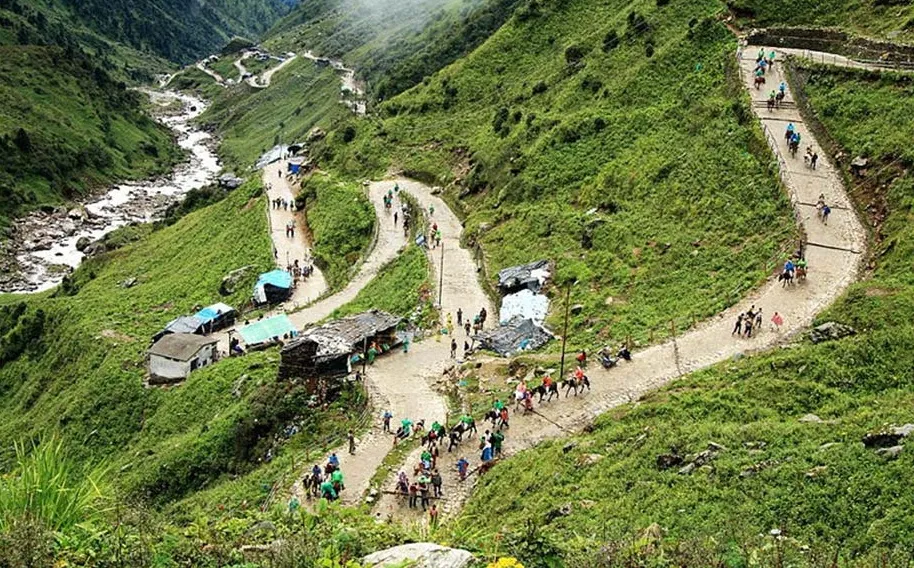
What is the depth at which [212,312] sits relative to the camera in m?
55.8

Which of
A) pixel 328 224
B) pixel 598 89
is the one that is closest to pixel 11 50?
pixel 328 224

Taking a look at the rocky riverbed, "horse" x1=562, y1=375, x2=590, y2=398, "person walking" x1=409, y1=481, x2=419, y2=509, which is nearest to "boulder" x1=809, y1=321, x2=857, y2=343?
"horse" x1=562, y1=375, x2=590, y2=398

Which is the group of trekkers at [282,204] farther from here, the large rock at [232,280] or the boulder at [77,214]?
the boulder at [77,214]

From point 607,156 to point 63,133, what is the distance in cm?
10847

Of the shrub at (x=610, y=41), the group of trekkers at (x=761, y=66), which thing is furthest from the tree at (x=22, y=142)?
the group of trekkers at (x=761, y=66)

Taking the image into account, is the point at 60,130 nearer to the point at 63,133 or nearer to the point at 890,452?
the point at 63,133

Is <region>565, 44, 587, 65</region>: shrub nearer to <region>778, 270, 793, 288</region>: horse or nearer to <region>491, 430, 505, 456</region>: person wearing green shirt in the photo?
<region>778, 270, 793, 288</region>: horse

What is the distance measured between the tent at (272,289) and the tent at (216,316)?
7.51ft

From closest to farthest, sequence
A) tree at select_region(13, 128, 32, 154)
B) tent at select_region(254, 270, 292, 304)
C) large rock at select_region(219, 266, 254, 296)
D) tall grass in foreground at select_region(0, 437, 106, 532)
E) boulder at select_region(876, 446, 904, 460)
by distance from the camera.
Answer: tall grass in foreground at select_region(0, 437, 106, 532) → boulder at select_region(876, 446, 904, 460) → tent at select_region(254, 270, 292, 304) → large rock at select_region(219, 266, 254, 296) → tree at select_region(13, 128, 32, 154)

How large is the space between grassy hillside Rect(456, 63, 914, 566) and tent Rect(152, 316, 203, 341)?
109ft

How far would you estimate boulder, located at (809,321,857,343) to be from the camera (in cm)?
2894

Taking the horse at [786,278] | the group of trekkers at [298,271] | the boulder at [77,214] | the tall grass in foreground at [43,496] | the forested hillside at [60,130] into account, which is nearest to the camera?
the tall grass in foreground at [43,496]

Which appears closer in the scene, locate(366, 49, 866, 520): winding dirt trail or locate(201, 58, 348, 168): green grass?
locate(366, 49, 866, 520): winding dirt trail

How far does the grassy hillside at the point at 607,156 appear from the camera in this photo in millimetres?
40031
